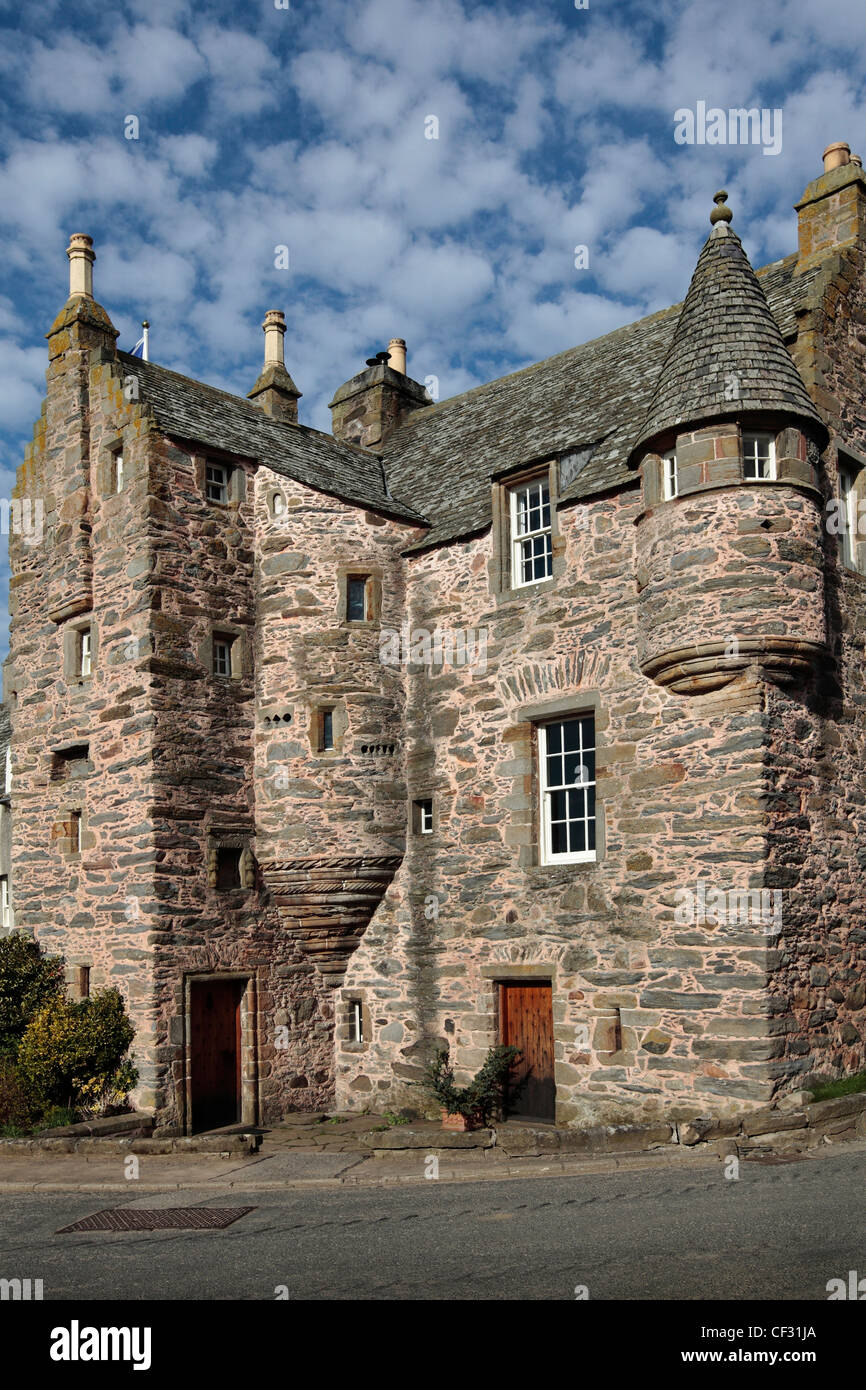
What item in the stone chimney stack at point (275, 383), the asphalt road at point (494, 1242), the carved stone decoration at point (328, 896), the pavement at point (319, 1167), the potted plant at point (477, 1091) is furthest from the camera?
the stone chimney stack at point (275, 383)

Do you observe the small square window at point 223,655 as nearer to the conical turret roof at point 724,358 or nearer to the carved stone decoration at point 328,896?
the carved stone decoration at point 328,896

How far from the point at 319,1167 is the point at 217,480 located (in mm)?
9688

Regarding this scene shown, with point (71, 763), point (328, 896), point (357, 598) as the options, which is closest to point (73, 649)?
point (71, 763)

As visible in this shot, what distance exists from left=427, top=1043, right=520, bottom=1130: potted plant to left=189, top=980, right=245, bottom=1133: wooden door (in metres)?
2.81

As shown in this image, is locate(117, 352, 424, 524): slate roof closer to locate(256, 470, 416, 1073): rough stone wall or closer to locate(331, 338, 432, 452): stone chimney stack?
locate(256, 470, 416, 1073): rough stone wall

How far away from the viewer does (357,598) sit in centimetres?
1789

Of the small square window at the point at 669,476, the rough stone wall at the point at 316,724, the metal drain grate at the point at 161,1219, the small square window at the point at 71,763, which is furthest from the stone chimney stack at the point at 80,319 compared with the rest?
the metal drain grate at the point at 161,1219

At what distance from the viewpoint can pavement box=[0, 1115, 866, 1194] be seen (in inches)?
463

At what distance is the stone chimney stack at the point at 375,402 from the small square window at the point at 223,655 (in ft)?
25.2

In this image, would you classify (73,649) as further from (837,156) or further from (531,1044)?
(837,156)

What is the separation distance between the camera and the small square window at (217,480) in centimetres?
1750

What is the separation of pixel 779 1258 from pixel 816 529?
327 inches

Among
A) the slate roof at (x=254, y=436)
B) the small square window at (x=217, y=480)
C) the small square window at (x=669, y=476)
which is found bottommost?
the small square window at (x=669, y=476)

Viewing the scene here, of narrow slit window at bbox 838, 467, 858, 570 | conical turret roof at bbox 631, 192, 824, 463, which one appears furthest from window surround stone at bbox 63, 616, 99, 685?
narrow slit window at bbox 838, 467, 858, 570
